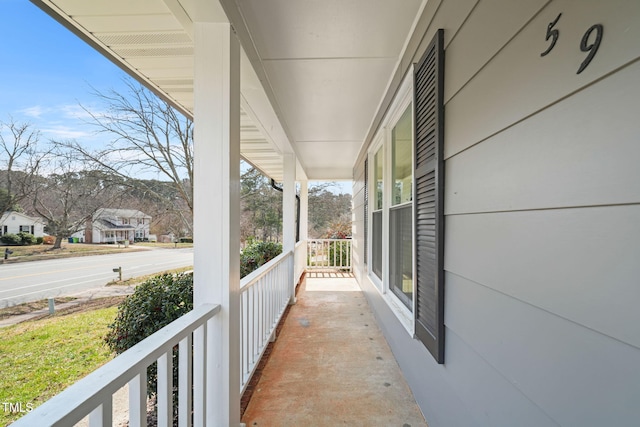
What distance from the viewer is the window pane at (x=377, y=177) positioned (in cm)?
359

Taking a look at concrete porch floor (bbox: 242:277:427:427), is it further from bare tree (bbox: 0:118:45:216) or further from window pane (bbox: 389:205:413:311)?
bare tree (bbox: 0:118:45:216)

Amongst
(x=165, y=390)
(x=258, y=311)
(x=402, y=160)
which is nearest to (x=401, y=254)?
(x=402, y=160)

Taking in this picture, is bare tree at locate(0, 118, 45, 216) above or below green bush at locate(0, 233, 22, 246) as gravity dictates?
above

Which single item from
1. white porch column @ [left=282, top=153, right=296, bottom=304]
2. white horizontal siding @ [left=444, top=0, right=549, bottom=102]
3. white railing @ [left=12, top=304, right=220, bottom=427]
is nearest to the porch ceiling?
white horizontal siding @ [left=444, top=0, right=549, bottom=102]

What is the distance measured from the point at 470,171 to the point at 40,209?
160cm

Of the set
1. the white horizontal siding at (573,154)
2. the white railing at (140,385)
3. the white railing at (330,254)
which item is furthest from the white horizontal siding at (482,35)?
the white railing at (330,254)

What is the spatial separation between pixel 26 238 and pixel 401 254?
2.40 meters

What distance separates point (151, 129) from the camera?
2.85 meters

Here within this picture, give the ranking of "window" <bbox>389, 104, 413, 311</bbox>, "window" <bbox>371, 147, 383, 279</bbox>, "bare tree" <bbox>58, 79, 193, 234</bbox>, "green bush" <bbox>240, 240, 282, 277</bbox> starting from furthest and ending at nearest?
"green bush" <bbox>240, 240, 282, 277</bbox> → "window" <bbox>371, 147, 383, 279</bbox> → "window" <bbox>389, 104, 413, 311</bbox> → "bare tree" <bbox>58, 79, 193, 234</bbox>

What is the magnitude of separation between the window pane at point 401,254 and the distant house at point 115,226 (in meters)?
1.86

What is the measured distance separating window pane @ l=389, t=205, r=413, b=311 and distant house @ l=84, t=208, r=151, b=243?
186cm

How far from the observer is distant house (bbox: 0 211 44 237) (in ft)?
2.87

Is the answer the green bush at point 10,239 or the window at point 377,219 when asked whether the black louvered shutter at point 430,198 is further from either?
the window at point 377,219

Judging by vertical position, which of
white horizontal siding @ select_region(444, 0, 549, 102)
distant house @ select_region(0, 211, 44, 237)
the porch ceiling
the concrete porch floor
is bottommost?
the concrete porch floor
